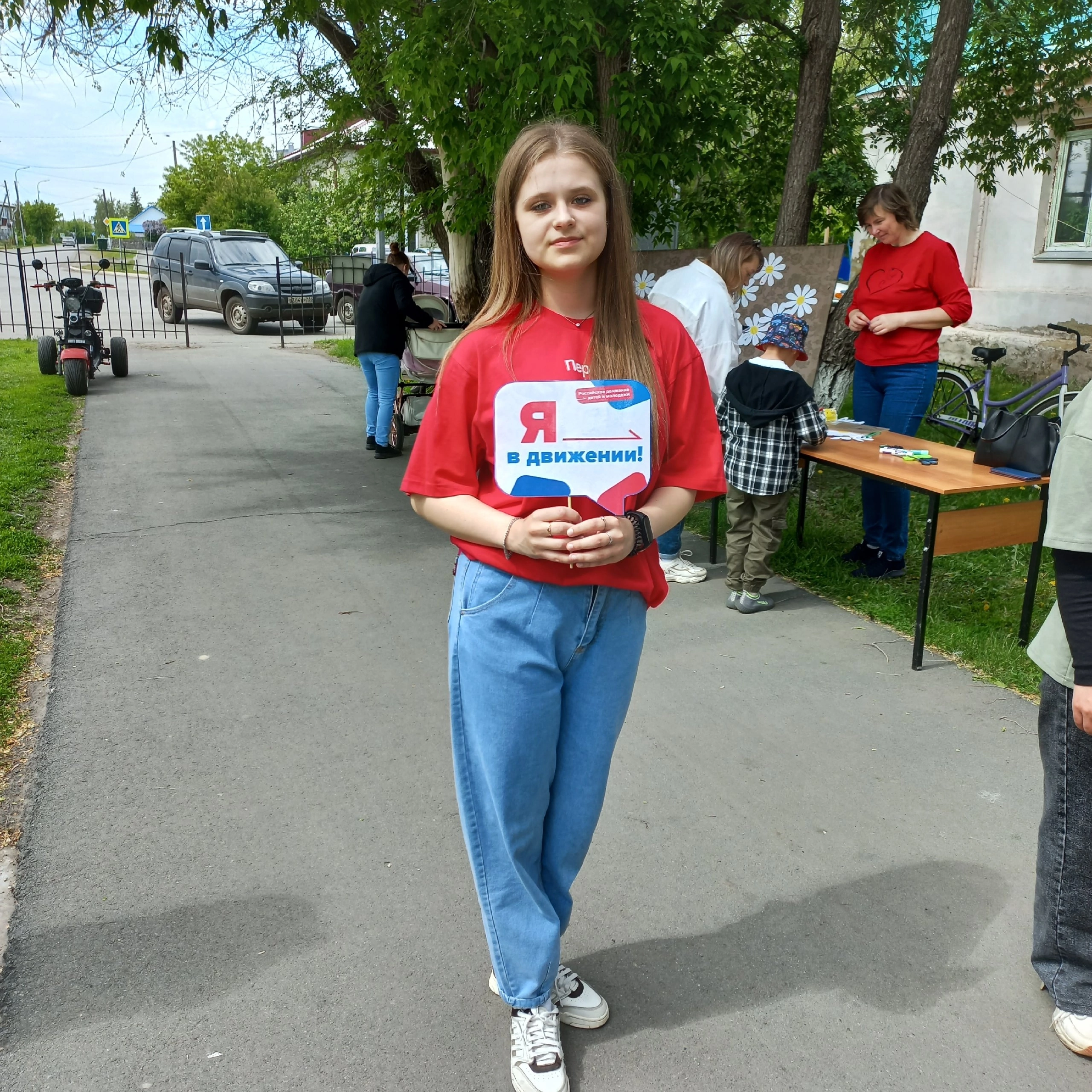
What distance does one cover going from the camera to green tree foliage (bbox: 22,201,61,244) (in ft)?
296

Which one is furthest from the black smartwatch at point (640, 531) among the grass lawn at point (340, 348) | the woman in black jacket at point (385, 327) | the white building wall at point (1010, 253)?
the grass lawn at point (340, 348)

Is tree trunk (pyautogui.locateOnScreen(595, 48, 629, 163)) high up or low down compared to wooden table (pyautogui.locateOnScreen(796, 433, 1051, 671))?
up

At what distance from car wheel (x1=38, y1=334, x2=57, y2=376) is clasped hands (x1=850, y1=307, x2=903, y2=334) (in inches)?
429

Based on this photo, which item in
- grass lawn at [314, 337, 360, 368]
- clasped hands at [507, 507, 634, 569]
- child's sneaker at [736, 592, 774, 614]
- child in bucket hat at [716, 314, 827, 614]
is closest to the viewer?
clasped hands at [507, 507, 634, 569]

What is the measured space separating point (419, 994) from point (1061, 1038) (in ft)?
5.16

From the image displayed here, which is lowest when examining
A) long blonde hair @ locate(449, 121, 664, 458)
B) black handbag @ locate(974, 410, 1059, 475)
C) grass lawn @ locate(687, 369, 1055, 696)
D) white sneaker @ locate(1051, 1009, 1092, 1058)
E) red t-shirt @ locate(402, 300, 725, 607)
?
white sneaker @ locate(1051, 1009, 1092, 1058)

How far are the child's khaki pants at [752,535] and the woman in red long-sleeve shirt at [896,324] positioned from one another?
0.71 m

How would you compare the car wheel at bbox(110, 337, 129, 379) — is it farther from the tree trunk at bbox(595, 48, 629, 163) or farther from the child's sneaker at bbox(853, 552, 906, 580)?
the child's sneaker at bbox(853, 552, 906, 580)

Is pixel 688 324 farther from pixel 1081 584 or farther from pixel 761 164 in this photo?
pixel 761 164

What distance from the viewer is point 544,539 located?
1.94 m

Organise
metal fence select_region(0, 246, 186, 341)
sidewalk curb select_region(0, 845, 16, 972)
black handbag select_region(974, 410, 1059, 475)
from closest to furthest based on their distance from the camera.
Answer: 1. sidewalk curb select_region(0, 845, 16, 972)
2. black handbag select_region(974, 410, 1059, 475)
3. metal fence select_region(0, 246, 186, 341)

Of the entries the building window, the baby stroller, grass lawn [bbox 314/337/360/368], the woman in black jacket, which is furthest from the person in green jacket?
grass lawn [bbox 314/337/360/368]

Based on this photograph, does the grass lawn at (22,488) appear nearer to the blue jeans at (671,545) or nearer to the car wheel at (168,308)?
the blue jeans at (671,545)

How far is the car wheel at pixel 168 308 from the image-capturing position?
22.5 m
